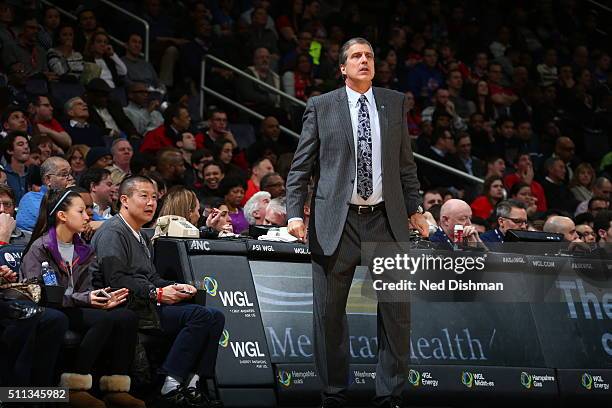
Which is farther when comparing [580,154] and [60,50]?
[580,154]

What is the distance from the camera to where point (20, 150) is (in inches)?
386

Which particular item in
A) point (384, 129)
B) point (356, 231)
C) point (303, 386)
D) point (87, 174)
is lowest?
point (303, 386)

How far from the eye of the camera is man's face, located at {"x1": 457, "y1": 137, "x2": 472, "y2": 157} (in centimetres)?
1440

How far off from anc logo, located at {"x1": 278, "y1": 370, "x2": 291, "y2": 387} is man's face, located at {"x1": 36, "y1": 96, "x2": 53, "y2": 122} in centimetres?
479

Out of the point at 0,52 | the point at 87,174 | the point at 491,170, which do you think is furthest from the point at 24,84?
the point at 491,170

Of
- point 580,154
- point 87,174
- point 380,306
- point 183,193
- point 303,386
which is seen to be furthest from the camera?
point 580,154

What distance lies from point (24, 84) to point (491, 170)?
5.67m

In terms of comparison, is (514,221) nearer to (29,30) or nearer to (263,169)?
(263,169)

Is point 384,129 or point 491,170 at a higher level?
point 384,129

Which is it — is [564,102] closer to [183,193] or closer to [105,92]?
[105,92]

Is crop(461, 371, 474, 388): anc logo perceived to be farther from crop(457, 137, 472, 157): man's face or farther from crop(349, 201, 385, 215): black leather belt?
crop(457, 137, 472, 157): man's face

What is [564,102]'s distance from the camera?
17.0 metres

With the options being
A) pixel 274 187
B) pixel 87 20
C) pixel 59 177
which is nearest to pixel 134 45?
pixel 87 20

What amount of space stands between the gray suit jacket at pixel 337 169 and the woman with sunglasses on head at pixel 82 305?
140 cm
